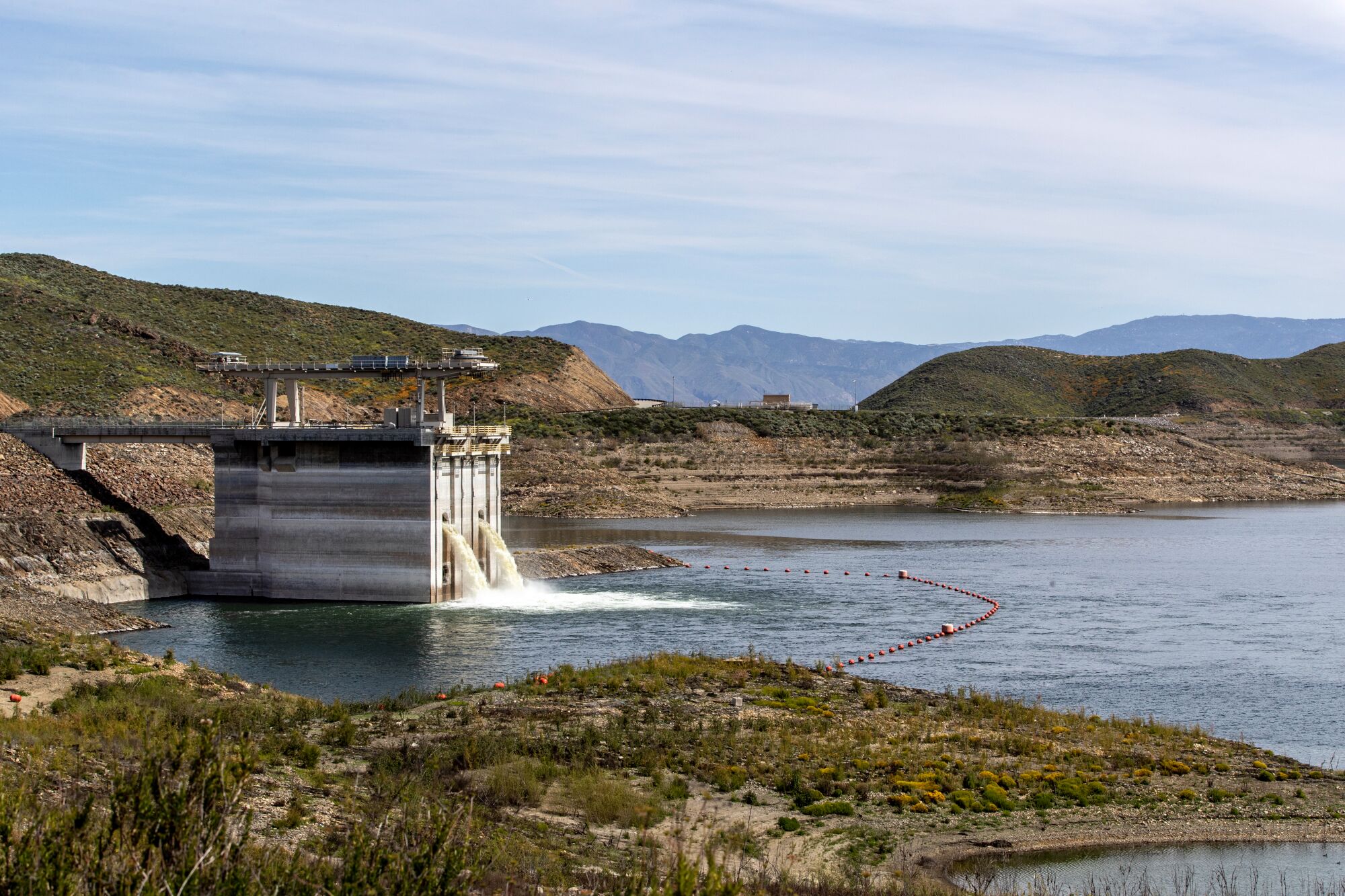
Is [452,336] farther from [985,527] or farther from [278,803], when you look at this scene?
[278,803]

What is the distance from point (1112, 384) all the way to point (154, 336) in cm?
11775

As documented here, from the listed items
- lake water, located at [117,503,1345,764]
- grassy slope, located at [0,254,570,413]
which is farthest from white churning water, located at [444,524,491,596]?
grassy slope, located at [0,254,570,413]

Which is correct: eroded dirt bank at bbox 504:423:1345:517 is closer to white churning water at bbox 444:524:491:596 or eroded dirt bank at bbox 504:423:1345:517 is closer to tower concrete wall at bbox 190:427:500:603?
Answer: tower concrete wall at bbox 190:427:500:603

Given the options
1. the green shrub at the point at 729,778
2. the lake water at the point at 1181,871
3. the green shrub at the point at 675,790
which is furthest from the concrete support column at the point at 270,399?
the lake water at the point at 1181,871

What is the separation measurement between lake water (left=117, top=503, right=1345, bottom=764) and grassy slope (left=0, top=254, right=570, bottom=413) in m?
32.6

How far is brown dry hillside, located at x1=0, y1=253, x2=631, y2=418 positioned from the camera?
86.8 m

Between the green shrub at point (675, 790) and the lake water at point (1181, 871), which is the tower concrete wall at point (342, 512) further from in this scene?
the lake water at point (1181, 871)

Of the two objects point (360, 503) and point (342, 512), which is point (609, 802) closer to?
point (360, 503)

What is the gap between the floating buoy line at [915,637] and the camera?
129 feet

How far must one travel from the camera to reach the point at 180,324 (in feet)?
366

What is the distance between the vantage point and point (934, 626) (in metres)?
45.2

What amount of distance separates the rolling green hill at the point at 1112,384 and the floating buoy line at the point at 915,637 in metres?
98.2

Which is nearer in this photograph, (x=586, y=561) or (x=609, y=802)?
(x=609, y=802)

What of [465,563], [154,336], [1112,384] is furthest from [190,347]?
[1112,384]
